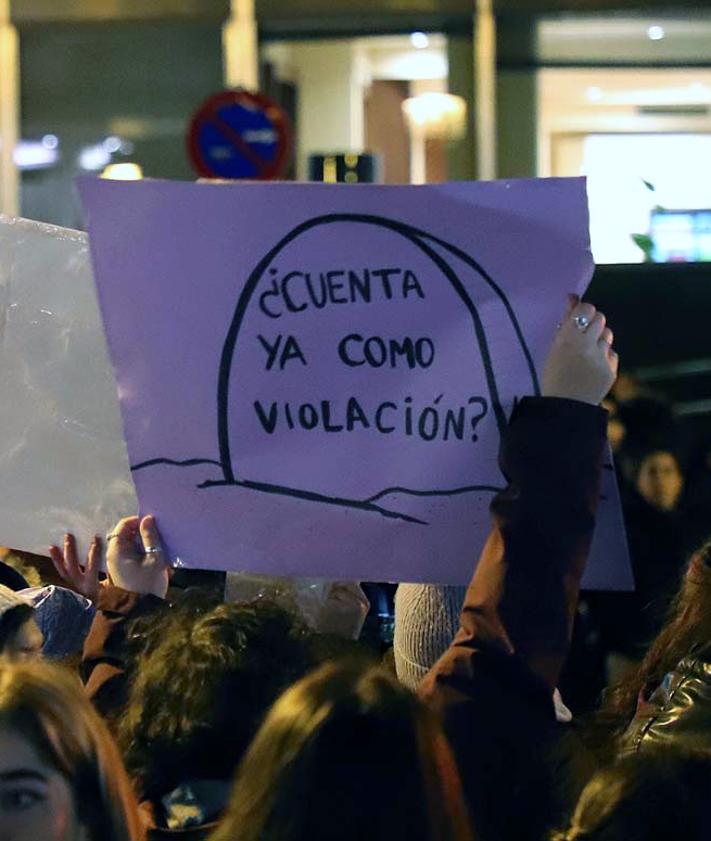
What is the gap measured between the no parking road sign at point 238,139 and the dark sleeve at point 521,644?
6.25 m

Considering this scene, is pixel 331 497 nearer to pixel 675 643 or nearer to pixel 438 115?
pixel 675 643

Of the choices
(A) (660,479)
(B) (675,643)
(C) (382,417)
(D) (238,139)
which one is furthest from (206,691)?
(D) (238,139)

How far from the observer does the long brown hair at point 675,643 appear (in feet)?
7.88

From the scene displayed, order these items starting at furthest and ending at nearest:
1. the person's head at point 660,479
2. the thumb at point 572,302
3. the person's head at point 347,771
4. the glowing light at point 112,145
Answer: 1. the glowing light at point 112,145
2. the person's head at point 660,479
3. the thumb at point 572,302
4. the person's head at point 347,771

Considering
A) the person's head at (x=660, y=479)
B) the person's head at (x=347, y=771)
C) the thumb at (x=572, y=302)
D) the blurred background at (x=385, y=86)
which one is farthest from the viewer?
the blurred background at (x=385, y=86)

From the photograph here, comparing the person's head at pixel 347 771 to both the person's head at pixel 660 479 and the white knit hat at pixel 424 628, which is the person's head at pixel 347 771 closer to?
the white knit hat at pixel 424 628

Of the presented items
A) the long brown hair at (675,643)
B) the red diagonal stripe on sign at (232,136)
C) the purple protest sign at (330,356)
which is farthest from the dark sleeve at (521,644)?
the red diagonal stripe on sign at (232,136)

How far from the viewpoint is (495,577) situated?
191cm

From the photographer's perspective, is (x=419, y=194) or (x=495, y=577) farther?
(x=419, y=194)

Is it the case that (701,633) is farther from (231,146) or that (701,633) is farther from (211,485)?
(231,146)

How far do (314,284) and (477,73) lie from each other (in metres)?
7.60

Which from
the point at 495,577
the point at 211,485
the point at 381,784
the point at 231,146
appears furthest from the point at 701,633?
the point at 231,146

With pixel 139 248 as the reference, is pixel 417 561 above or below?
below

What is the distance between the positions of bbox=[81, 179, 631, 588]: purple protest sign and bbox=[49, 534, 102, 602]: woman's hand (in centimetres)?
35
